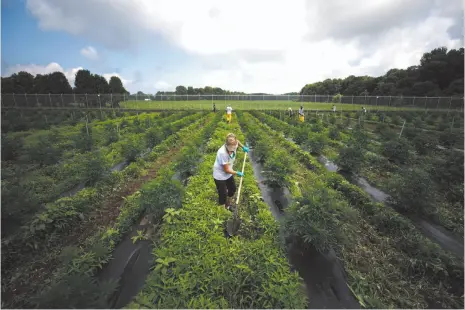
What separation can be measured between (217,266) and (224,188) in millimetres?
2019

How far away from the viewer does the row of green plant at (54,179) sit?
11.4 feet

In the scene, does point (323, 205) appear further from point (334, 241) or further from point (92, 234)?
point (92, 234)

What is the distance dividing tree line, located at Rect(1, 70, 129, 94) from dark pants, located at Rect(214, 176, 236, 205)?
193 ft

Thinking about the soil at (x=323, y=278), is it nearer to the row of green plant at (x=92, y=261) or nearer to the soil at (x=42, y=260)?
the row of green plant at (x=92, y=261)

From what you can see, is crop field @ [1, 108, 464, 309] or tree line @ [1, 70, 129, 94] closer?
crop field @ [1, 108, 464, 309]

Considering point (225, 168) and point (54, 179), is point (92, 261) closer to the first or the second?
point (225, 168)

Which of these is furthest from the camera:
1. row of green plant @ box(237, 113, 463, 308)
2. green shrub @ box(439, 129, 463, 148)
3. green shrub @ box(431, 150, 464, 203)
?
green shrub @ box(439, 129, 463, 148)

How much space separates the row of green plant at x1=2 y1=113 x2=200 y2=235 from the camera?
348 centimetres

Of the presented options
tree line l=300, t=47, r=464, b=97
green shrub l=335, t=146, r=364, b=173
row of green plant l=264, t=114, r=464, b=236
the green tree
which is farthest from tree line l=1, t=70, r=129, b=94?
tree line l=300, t=47, r=464, b=97

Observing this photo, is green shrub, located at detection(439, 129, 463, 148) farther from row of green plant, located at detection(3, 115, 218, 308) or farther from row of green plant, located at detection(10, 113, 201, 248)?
row of green plant, located at detection(10, 113, 201, 248)

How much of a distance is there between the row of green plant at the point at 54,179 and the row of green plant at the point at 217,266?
7.36ft

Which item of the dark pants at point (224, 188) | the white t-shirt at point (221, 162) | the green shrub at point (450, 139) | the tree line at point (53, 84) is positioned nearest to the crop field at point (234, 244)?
the dark pants at point (224, 188)

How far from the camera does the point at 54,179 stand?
7297 millimetres

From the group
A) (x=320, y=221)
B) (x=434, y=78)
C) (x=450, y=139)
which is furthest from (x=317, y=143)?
(x=434, y=78)
